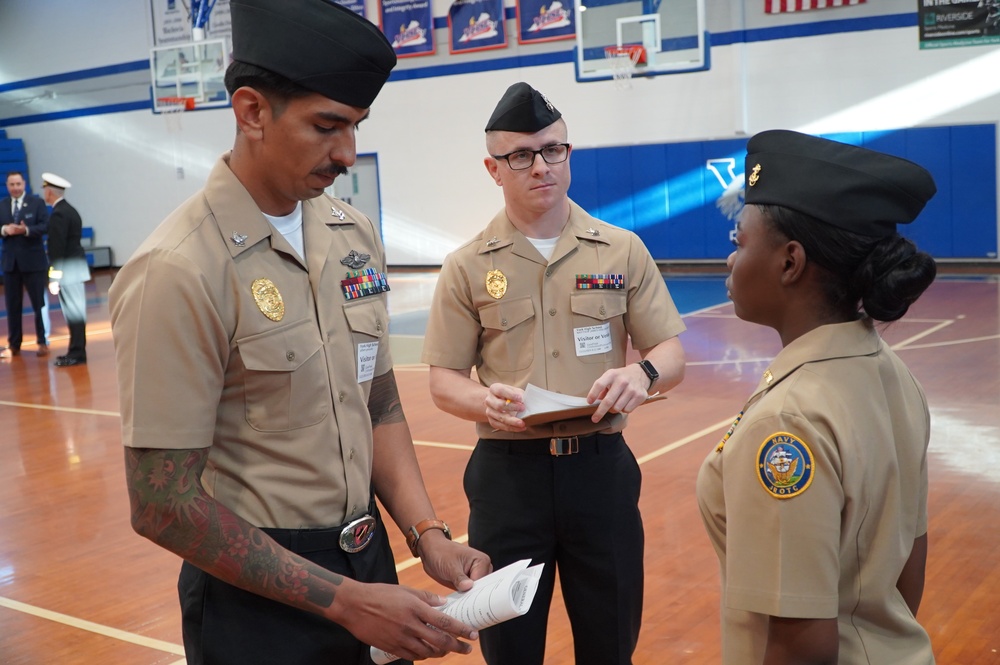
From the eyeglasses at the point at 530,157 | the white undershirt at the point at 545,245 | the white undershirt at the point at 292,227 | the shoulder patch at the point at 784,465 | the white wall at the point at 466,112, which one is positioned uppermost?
the white wall at the point at 466,112

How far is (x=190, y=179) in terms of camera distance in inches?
843

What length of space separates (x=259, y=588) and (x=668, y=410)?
20.5 feet

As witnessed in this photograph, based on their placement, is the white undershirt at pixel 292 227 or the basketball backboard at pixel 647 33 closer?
the white undershirt at pixel 292 227

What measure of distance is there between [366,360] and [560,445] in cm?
103

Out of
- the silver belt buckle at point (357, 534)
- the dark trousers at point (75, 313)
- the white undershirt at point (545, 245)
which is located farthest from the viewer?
the dark trousers at point (75, 313)

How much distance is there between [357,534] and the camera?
6.23 feet

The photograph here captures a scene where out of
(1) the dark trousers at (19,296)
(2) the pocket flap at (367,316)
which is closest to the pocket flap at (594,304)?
(2) the pocket flap at (367,316)

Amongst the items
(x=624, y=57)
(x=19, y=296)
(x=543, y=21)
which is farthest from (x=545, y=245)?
(x=543, y=21)

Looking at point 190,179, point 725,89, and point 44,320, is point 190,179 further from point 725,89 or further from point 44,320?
point 725,89

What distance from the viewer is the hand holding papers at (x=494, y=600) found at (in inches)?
68.6

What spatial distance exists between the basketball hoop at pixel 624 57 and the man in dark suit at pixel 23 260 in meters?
8.28

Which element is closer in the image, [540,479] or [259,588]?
[259,588]

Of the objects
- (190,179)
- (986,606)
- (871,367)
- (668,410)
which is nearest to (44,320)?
(668,410)

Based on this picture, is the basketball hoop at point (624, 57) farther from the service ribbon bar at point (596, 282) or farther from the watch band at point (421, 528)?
the watch band at point (421, 528)
